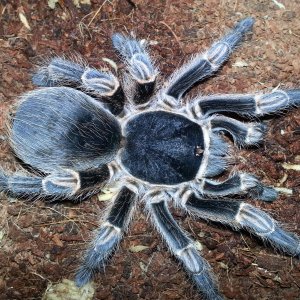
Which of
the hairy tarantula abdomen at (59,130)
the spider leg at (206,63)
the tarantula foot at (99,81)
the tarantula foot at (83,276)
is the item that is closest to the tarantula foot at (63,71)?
the tarantula foot at (99,81)

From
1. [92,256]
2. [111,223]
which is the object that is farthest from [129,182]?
[92,256]

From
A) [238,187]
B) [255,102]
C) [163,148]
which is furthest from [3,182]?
[255,102]

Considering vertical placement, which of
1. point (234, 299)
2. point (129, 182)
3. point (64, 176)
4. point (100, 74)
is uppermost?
point (100, 74)

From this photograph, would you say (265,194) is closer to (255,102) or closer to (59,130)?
(255,102)

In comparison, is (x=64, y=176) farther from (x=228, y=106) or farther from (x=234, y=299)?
(x=234, y=299)

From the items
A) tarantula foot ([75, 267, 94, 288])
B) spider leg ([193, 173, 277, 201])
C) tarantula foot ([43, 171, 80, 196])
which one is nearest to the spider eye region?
spider leg ([193, 173, 277, 201])
